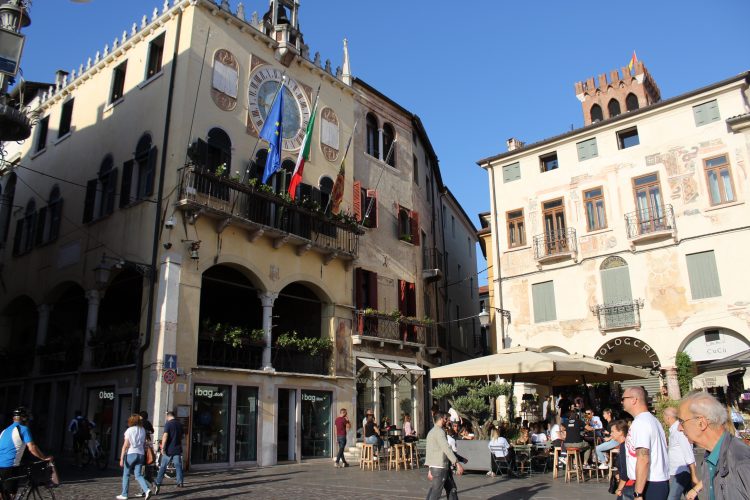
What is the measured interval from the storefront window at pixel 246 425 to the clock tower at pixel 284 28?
1131 cm

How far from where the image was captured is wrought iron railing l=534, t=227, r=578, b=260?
78.5 feet

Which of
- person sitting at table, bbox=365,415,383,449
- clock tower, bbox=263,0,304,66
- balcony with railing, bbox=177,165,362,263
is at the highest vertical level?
clock tower, bbox=263,0,304,66

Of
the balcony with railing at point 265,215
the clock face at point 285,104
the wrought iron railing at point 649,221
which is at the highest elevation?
the clock face at point 285,104

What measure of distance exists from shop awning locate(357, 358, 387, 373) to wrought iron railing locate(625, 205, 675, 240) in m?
10.4

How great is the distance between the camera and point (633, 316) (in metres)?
21.9

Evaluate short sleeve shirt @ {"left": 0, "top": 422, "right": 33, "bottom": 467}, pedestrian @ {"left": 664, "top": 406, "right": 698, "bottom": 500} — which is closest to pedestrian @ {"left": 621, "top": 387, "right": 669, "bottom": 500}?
pedestrian @ {"left": 664, "top": 406, "right": 698, "bottom": 500}

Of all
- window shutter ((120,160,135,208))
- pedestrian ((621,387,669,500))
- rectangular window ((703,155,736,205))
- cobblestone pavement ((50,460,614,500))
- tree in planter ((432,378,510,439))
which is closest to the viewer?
pedestrian ((621,387,669,500))

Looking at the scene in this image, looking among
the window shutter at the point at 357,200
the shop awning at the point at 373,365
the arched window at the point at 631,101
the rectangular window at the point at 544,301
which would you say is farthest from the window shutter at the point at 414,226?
the arched window at the point at 631,101

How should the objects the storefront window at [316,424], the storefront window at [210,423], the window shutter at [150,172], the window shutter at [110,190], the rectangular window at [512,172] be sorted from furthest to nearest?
1. the rectangular window at [512,172]
2. the storefront window at [316,424]
3. the window shutter at [110,190]
4. the window shutter at [150,172]
5. the storefront window at [210,423]

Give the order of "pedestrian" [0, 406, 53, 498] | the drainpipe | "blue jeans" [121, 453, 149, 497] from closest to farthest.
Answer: "pedestrian" [0, 406, 53, 498] → "blue jeans" [121, 453, 149, 497] → the drainpipe

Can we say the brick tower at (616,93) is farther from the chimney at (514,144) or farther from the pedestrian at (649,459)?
the pedestrian at (649,459)

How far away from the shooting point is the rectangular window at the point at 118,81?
20.5m

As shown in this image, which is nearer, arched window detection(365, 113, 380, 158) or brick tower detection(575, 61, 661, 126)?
arched window detection(365, 113, 380, 158)

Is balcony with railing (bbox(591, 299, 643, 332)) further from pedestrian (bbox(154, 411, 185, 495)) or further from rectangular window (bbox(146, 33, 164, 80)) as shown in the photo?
rectangular window (bbox(146, 33, 164, 80))
